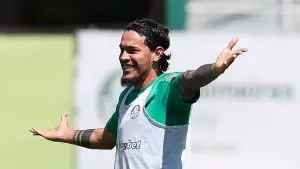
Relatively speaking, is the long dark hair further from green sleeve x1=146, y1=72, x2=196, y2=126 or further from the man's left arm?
the man's left arm

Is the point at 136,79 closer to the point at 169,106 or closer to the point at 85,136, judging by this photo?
the point at 169,106

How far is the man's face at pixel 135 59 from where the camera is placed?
491 centimetres

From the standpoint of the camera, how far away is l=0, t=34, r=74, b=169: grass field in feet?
28.0

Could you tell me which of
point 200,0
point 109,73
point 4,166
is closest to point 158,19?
point 200,0

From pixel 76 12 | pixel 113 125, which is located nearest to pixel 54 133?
pixel 113 125

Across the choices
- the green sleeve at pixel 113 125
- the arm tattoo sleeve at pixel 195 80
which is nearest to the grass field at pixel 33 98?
the green sleeve at pixel 113 125

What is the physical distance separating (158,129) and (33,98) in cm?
396

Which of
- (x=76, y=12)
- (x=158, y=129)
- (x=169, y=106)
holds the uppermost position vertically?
(x=76, y=12)

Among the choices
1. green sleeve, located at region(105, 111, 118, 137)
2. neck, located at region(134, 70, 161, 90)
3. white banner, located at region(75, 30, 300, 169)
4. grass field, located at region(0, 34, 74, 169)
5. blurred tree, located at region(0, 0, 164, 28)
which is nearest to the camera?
neck, located at region(134, 70, 161, 90)

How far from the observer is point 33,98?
8.58 meters

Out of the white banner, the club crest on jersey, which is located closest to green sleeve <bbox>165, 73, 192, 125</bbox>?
the club crest on jersey

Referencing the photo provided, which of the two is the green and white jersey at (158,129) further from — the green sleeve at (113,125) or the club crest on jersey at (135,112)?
the green sleeve at (113,125)

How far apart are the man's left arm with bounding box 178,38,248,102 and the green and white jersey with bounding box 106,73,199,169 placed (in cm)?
8

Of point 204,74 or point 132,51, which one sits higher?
point 132,51
